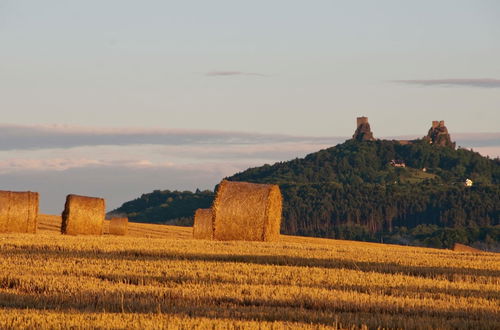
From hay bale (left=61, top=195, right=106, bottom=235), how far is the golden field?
13.5 m

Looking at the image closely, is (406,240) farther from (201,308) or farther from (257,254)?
(201,308)

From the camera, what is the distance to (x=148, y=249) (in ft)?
72.0

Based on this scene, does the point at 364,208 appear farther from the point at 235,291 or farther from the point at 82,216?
the point at 235,291

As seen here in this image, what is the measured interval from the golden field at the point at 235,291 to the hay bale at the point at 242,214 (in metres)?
8.25

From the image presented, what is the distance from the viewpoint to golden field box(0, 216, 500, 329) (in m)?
11.7

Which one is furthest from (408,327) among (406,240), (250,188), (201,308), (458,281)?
(406,240)

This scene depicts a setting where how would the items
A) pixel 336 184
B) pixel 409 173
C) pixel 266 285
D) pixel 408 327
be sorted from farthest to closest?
pixel 409 173 → pixel 336 184 → pixel 266 285 → pixel 408 327

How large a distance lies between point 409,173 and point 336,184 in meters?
34.6

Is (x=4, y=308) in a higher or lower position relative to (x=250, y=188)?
lower

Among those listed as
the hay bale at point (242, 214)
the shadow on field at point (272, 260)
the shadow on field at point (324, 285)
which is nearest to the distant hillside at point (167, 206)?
the hay bale at point (242, 214)

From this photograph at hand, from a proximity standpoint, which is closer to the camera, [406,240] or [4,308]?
[4,308]

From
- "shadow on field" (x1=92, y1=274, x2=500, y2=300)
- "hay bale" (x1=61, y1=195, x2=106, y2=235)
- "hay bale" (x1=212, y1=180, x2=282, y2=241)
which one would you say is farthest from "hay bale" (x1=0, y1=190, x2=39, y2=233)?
"shadow on field" (x1=92, y1=274, x2=500, y2=300)

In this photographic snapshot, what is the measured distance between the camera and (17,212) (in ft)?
110

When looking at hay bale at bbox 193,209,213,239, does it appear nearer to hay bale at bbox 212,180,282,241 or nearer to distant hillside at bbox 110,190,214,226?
hay bale at bbox 212,180,282,241
